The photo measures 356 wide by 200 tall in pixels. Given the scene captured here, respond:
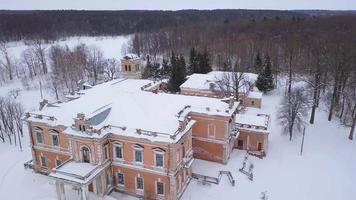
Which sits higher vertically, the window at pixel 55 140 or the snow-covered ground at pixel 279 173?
the window at pixel 55 140

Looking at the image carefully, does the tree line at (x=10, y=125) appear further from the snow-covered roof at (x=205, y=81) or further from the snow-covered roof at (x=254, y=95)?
the snow-covered roof at (x=254, y=95)

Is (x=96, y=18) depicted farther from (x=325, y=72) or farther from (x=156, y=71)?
(x=325, y=72)

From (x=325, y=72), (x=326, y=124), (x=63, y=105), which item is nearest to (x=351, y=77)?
(x=325, y=72)

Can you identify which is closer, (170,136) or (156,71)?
(170,136)

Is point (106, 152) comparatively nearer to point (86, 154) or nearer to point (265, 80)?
point (86, 154)

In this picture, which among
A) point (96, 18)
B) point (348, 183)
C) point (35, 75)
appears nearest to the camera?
point (348, 183)

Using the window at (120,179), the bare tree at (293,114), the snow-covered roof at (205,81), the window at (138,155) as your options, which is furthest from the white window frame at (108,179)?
the snow-covered roof at (205,81)

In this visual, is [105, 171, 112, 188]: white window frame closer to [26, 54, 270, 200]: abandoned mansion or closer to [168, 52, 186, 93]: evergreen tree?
[26, 54, 270, 200]: abandoned mansion

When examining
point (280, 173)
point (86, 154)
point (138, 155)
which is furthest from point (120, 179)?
point (280, 173)
